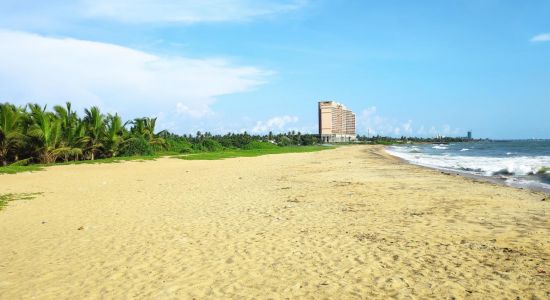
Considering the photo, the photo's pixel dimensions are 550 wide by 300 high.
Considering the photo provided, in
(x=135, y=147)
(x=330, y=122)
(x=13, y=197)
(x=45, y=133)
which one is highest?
(x=330, y=122)

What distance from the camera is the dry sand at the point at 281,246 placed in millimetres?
5023

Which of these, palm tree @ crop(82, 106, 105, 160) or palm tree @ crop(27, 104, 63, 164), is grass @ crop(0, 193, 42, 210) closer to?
palm tree @ crop(27, 104, 63, 164)

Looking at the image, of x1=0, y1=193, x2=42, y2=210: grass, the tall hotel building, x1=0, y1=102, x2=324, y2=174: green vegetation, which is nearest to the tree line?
x1=0, y1=102, x2=324, y2=174: green vegetation

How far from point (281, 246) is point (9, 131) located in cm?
2508

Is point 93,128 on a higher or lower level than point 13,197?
higher

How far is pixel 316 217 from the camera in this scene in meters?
9.17

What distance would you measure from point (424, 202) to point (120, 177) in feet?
49.4

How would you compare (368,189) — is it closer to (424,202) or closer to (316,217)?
(424,202)

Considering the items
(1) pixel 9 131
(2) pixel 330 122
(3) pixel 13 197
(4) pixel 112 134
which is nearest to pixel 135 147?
(4) pixel 112 134

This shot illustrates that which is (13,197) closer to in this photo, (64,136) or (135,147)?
(64,136)

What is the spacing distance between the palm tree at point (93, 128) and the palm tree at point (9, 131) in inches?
248

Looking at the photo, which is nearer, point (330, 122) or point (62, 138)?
point (62, 138)

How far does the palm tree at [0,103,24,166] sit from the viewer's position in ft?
79.9

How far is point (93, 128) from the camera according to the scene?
32531 mm
